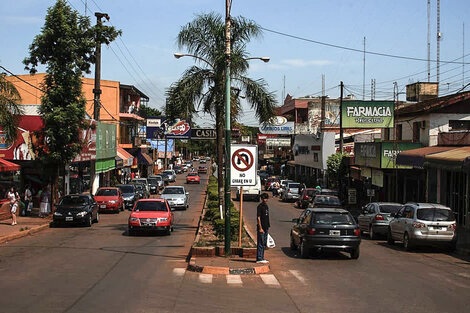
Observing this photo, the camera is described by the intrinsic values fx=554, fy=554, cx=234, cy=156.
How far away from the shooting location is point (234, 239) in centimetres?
1831

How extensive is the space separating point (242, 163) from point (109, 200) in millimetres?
21645

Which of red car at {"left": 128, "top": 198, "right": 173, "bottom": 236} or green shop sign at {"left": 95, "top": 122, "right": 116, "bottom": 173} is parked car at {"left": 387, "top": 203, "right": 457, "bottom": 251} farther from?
green shop sign at {"left": 95, "top": 122, "right": 116, "bottom": 173}

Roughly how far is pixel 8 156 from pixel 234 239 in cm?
1810

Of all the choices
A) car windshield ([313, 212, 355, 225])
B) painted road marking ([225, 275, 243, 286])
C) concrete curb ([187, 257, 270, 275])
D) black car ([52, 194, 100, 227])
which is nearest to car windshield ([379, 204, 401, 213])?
car windshield ([313, 212, 355, 225])

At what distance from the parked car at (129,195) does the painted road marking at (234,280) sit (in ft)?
89.7

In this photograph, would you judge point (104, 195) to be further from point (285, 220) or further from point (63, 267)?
point (63, 267)

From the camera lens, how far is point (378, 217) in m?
24.2

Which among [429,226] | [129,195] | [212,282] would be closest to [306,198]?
[129,195]

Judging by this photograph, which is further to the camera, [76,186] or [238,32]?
[76,186]

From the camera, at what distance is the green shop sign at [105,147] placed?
4232 centimetres

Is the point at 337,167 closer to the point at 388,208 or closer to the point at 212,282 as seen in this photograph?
the point at 388,208

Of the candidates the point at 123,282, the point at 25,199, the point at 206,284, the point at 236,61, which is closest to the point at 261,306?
the point at 206,284

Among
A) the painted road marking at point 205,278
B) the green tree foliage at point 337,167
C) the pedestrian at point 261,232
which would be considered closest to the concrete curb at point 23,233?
the painted road marking at point 205,278

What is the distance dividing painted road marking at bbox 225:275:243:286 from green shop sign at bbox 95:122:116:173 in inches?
1136
